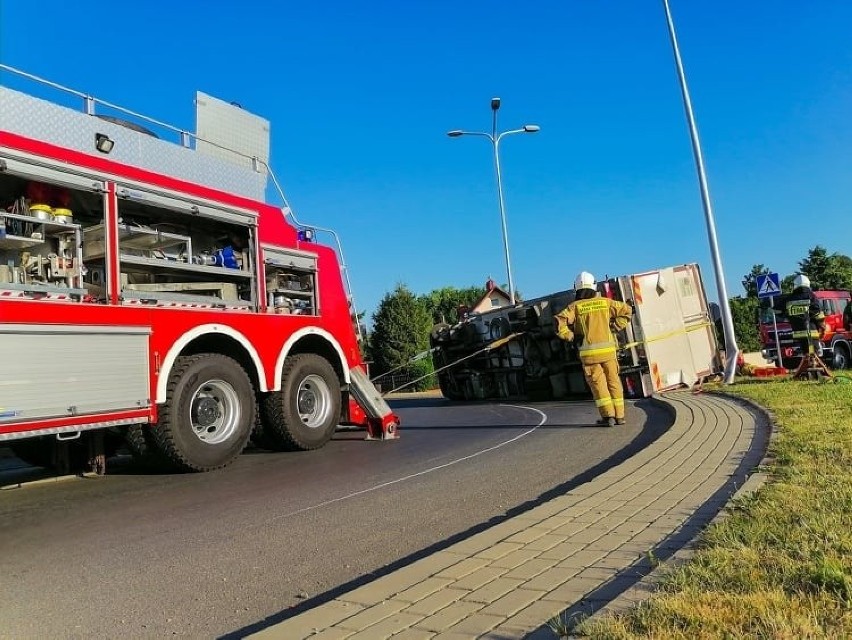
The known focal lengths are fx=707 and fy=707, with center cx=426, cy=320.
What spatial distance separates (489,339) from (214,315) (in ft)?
27.6

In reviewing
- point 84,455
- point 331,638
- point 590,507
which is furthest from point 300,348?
point 331,638

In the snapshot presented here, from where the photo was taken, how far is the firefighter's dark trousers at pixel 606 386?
882 cm

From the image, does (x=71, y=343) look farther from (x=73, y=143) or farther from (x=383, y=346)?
(x=383, y=346)

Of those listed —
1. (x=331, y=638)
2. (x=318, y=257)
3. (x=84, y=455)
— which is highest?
(x=318, y=257)

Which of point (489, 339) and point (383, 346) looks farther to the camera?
point (383, 346)

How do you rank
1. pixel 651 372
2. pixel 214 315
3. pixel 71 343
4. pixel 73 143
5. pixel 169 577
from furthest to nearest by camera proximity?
pixel 651 372, pixel 214 315, pixel 73 143, pixel 71 343, pixel 169 577

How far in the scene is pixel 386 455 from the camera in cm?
778

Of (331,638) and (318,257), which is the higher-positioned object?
(318,257)

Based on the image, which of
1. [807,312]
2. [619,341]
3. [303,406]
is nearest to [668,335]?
[619,341]

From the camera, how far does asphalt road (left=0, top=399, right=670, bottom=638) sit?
3.30 m

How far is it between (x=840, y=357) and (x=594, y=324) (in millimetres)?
12426

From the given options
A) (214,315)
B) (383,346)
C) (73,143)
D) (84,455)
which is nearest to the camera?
(73,143)

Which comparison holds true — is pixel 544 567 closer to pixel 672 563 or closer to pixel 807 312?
pixel 672 563

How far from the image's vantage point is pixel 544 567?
336 centimetres
